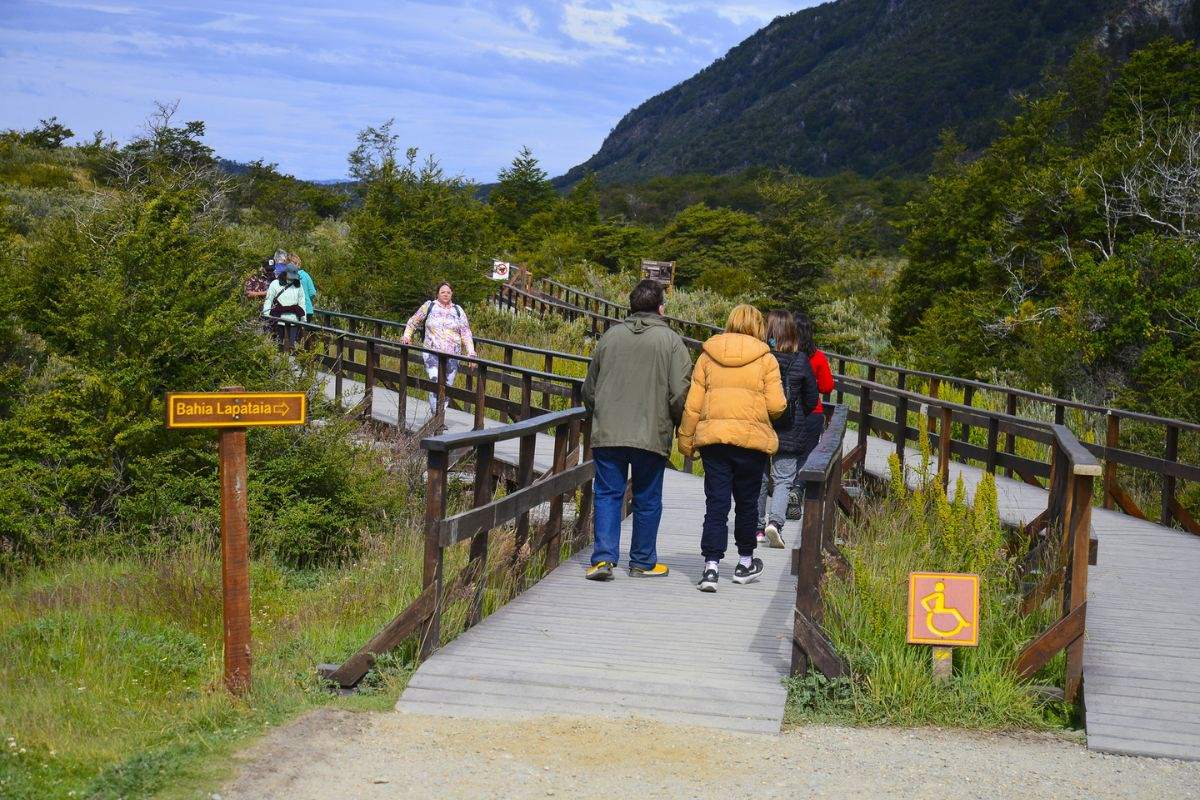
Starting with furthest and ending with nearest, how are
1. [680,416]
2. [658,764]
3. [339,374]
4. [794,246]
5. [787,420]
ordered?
[794,246] < [339,374] < [787,420] < [680,416] < [658,764]

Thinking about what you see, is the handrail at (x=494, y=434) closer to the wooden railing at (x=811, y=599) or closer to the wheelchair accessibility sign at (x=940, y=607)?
the wooden railing at (x=811, y=599)

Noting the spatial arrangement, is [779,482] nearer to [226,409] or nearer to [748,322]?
[748,322]

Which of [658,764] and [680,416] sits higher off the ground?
[680,416]

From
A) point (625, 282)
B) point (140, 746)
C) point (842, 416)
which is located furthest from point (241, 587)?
point (625, 282)

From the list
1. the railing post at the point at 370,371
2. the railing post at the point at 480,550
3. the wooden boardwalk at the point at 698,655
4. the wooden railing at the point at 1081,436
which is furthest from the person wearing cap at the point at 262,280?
the railing post at the point at 480,550

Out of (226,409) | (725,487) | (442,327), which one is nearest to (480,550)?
(725,487)

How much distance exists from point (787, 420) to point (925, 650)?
130 inches

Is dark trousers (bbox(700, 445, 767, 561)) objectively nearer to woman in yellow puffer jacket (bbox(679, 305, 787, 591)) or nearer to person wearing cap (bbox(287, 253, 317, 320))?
woman in yellow puffer jacket (bbox(679, 305, 787, 591))

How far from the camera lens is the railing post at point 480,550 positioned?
24.9 feet

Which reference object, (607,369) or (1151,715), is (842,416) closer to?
(607,369)

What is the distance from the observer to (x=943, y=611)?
6.38 metres

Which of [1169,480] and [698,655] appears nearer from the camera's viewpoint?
[698,655]

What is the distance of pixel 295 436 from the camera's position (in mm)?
12859

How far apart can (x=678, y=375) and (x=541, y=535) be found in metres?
1.70
